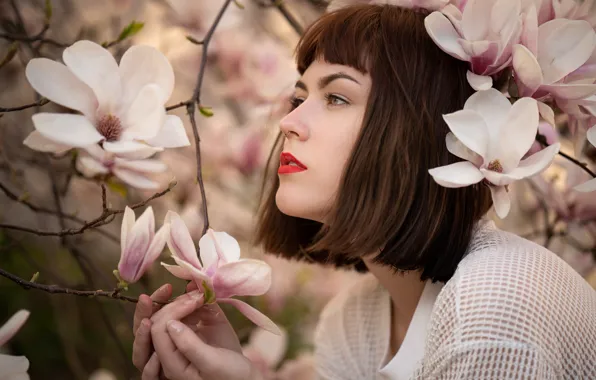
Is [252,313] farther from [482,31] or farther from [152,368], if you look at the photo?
[482,31]

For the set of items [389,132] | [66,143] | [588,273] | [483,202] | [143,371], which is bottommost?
[588,273]

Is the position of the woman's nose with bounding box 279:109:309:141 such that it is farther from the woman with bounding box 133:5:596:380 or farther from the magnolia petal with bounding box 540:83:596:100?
the magnolia petal with bounding box 540:83:596:100

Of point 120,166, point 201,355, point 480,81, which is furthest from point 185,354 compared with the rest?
point 480,81

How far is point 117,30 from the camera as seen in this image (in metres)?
1.39

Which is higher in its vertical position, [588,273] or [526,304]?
[526,304]

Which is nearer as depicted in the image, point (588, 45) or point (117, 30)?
point (588, 45)

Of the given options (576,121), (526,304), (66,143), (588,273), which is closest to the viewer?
(66,143)

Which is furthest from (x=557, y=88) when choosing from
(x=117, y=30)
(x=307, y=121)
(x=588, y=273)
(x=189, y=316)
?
(x=117, y=30)

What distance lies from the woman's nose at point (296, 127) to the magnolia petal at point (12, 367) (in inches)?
17.2

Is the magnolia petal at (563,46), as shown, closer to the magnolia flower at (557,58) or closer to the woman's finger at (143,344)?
the magnolia flower at (557,58)

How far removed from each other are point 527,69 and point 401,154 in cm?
19

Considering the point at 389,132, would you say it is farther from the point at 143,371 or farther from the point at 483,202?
the point at 143,371

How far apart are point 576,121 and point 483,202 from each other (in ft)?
0.54

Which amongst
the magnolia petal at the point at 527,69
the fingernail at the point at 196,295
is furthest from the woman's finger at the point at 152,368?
the magnolia petal at the point at 527,69
